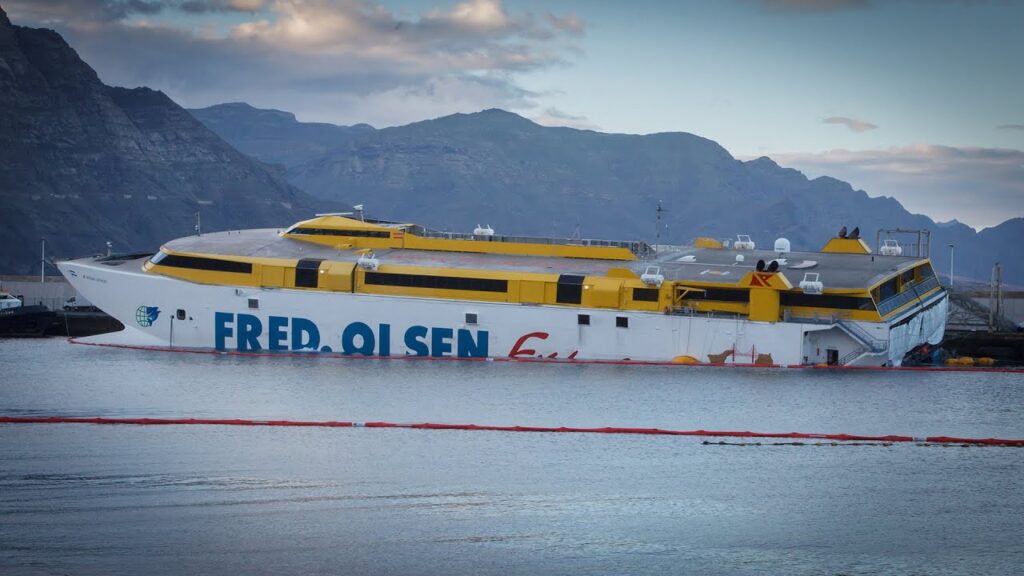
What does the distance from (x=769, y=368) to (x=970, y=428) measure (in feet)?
34.6

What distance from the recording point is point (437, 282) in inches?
2210

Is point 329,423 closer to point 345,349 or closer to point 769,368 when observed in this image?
point 345,349

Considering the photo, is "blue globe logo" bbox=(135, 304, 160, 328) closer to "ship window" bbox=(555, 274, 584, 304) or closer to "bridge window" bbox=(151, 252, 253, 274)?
"bridge window" bbox=(151, 252, 253, 274)

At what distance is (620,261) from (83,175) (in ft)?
428

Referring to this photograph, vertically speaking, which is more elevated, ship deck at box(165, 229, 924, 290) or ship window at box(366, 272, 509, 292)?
ship deck at box(165, 229, 924, 290)

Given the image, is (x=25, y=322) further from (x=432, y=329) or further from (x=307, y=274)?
(x=432, y=329)

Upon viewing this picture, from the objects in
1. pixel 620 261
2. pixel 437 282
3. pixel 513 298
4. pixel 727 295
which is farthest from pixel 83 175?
pixel 727 295

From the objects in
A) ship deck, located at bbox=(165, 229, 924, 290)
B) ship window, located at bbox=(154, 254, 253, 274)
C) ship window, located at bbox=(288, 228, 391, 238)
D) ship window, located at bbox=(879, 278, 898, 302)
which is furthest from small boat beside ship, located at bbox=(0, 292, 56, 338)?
ship window, located at bbox=(879, 278, 898, 302)

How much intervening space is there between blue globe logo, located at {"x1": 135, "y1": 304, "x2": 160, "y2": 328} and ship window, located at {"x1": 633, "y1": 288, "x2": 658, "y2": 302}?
23132mm

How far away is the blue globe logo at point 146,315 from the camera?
59.9 meters

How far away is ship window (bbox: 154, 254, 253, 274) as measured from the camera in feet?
191

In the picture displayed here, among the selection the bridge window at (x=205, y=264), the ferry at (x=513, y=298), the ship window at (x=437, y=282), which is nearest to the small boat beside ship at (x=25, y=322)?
the ferry at (x=513, y=298)

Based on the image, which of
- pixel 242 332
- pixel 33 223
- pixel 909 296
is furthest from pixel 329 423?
pixel 33 223

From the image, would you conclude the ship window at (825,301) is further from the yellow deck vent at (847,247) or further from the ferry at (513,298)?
the yellow deck vent at (847,247)
